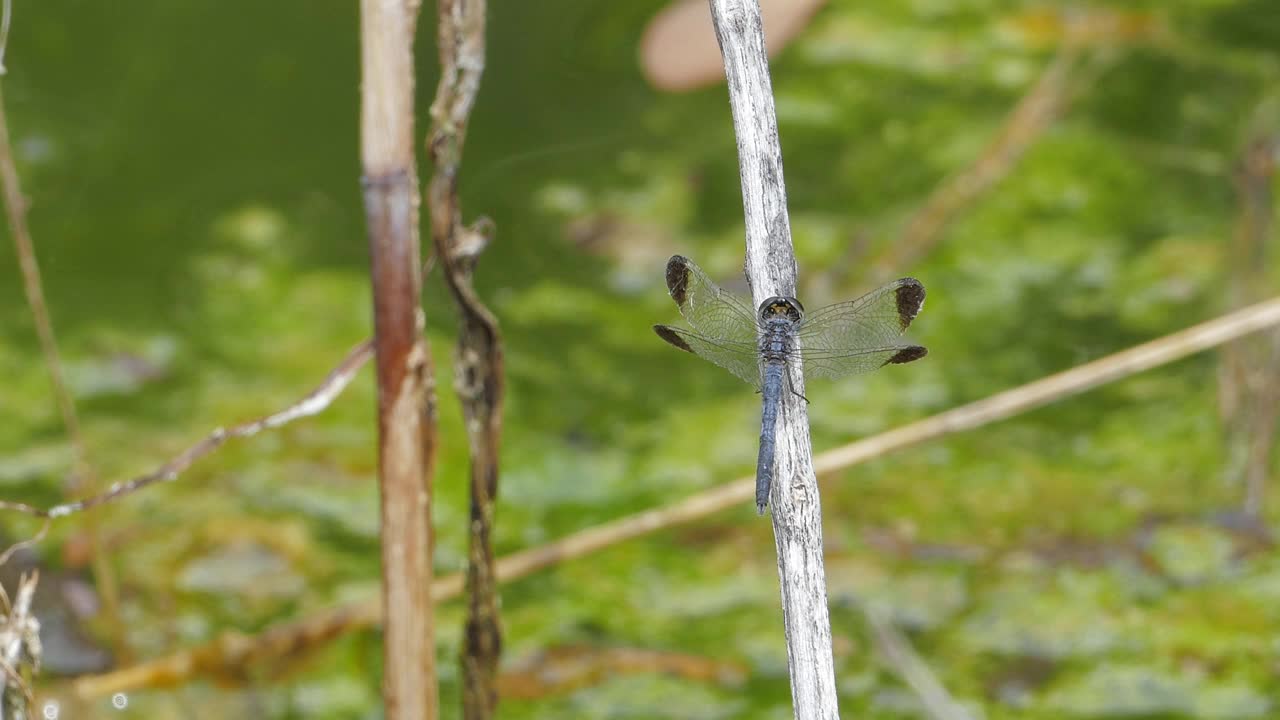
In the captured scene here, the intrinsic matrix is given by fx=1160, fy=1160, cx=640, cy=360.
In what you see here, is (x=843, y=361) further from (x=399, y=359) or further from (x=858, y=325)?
(x=399, y=359)

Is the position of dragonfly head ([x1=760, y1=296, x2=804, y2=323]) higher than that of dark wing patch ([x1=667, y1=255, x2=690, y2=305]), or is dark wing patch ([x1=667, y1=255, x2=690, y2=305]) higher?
dark wing patch ([x1=667, y1=255, x2=690, y2=305])

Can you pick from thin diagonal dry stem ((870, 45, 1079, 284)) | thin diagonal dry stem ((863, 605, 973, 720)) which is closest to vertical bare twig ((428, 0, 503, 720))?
thin diagonal dry stem ((863, 605, 973, 720))

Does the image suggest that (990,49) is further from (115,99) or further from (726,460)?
(115,99)

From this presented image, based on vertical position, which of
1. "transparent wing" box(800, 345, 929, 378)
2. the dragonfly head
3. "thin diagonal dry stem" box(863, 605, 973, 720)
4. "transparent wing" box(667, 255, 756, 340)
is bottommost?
"thin diagonal dry stem" box(863, 605, 973, 720)

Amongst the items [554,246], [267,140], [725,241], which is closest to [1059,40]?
[725,241]

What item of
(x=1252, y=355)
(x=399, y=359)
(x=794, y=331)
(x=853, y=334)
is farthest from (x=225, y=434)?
(x=1252, y=355)

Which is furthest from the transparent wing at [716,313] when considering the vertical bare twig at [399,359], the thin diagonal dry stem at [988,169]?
the thin diagonal dry stem at [988,169]

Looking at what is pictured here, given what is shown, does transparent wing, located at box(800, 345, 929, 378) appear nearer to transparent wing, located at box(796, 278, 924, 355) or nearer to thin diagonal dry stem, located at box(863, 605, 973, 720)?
transparent wing, located at box(796, 278, 924, 355)
